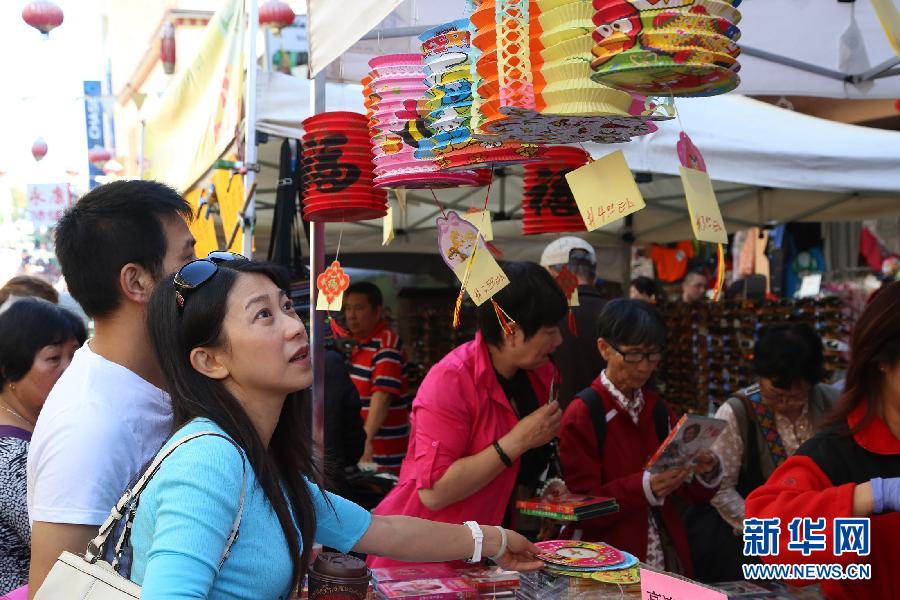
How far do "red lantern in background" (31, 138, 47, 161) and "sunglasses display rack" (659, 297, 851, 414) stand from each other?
30.1ft

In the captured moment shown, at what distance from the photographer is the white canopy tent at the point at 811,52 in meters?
3.88

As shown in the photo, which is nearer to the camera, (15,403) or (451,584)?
(451,584)

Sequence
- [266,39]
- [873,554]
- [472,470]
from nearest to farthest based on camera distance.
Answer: [873,554], [472,470], [266,39]

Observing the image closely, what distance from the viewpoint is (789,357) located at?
335 cm

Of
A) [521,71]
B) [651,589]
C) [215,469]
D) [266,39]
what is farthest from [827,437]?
[266,39]

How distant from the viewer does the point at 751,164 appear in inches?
174

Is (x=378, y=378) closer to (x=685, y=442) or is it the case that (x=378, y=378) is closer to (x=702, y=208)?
(x=685, y=442)

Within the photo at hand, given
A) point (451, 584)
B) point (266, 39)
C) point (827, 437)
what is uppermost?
Result: point (266, 39)

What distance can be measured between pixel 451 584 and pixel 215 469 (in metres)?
0.92

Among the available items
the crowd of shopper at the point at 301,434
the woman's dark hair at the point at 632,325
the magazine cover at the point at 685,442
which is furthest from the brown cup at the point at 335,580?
the woman's dark hair at the point at 632,325

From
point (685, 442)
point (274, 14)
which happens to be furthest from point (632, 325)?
point (274, 14)

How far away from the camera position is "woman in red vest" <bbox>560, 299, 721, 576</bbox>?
2.93 meters

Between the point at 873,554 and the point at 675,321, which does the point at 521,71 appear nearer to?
the point at 873,554

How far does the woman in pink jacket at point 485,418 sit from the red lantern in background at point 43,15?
20.2ft
